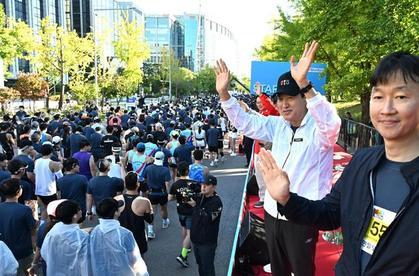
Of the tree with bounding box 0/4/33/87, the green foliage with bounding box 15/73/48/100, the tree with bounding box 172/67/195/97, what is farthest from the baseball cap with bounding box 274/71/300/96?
the tree with bounding box 172/67/195/97

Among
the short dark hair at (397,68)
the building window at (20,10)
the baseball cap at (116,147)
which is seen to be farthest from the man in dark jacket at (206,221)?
the building window at (20,10)

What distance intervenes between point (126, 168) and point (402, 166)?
8036 millimetres

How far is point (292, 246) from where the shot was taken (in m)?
2.87

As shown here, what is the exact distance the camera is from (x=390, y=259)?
5.28 feet

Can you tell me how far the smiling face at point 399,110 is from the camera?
166 cm

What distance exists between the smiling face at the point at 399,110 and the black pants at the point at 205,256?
400 cm

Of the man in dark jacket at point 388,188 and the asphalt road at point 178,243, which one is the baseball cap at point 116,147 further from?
the man in dark jacket at point 388,188

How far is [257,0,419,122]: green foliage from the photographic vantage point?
398 inches

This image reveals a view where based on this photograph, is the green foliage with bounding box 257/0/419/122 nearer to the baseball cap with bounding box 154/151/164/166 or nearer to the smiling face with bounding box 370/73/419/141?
the baseball cap with bounding box 154/151/164/166

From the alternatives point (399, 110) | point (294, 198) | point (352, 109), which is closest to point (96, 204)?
point (294, 198)

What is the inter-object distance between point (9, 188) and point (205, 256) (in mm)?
2629

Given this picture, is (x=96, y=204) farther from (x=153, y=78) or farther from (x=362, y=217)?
(x=153, y=78)

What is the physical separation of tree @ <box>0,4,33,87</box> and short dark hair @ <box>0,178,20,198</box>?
947 inches

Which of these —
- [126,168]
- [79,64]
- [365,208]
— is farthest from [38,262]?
[79,64]
